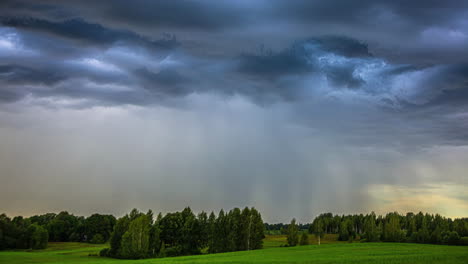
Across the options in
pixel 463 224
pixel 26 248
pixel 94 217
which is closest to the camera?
pixel 26 248

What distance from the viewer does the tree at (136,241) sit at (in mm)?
102250

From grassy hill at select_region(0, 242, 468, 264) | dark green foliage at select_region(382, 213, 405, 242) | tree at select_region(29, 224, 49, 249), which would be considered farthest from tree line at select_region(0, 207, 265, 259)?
dark green foliage at select_region(382, 213, 405, 242)

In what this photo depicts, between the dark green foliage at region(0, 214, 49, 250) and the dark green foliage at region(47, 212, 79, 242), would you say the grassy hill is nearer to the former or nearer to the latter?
the dark green foliage at region(0, 214, 49, 250)

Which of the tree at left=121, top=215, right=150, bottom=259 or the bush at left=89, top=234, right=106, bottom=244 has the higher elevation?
the tree at left=121, top=215, right=150, bottom=259

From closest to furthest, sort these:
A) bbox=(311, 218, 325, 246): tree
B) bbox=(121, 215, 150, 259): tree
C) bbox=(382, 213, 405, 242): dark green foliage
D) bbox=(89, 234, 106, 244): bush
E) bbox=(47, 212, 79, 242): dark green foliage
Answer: bbox=(121, 215, 150, 259): tree
bbox=(382, 213, 405, 242): dark green foliage
bbox=(89, 234, 106, 244): bush
bbox=(47, 212, 79, 242): dark green foliage
bbox=(311, 218, 325, 246): tree

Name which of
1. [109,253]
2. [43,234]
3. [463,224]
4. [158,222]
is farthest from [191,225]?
[463,224]

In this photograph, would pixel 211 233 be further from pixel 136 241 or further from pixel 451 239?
pixel 451 239

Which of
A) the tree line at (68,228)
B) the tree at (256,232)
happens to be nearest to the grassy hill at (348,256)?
the tree at (256,232)

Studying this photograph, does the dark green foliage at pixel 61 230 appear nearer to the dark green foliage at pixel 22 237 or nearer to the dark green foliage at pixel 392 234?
the dark green foliage at pixel 22 237

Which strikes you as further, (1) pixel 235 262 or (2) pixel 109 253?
(2) pixel 109 253

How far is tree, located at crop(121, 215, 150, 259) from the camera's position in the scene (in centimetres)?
10225

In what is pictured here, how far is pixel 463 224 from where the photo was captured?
16388 cm

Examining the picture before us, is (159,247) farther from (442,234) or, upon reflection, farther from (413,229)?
(413,229)

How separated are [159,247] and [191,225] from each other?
1106 cm
